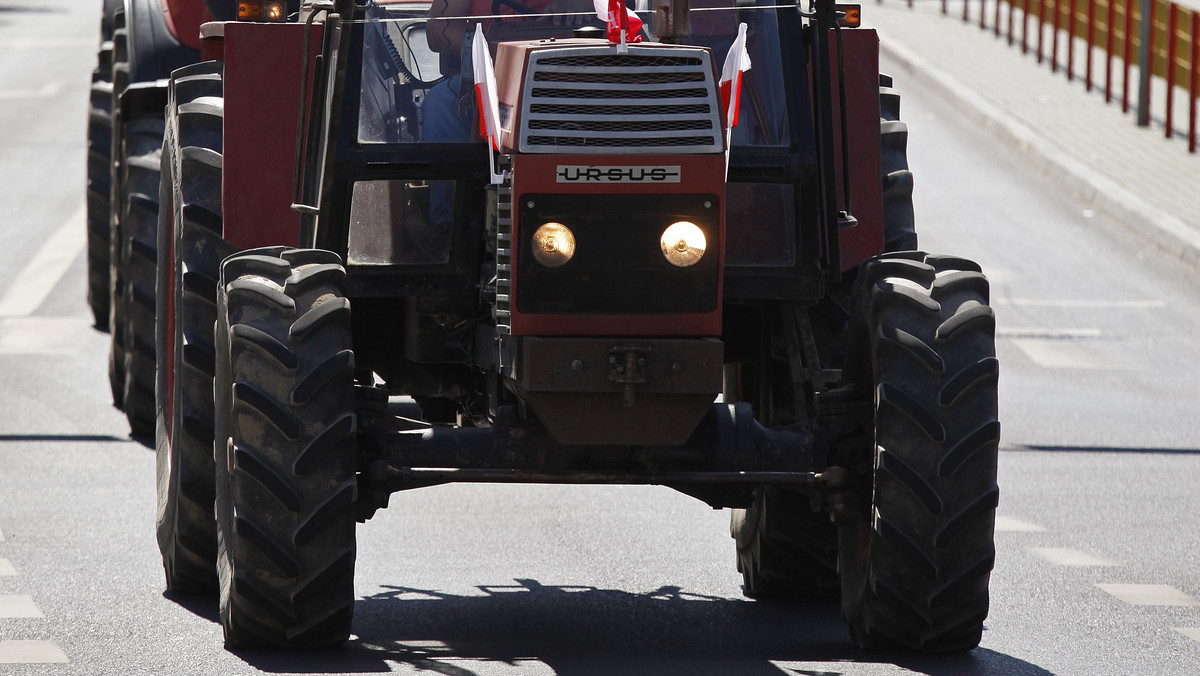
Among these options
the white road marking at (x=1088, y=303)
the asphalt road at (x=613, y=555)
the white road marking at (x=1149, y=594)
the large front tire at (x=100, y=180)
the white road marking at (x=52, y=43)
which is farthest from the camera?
the white road marking at (x=52, y=43)

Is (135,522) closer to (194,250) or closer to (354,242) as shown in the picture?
(194,250)

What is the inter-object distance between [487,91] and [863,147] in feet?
5.81

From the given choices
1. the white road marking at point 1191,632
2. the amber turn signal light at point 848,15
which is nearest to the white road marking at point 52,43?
the amber turn signal light at point 848,15

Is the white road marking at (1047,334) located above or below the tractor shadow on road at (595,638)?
below

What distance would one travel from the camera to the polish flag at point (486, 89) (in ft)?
22.6

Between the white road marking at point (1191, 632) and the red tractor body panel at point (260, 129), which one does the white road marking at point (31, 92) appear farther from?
the white road marking at point (1191, 632)

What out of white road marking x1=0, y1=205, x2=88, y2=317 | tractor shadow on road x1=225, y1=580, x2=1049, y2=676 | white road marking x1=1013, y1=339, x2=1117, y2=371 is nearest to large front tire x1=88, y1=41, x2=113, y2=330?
white road marking x1=0, y1=205, x2=88, y2=317

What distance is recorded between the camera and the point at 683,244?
659cm

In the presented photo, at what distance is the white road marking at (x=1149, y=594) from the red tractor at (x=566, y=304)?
152 centimetres

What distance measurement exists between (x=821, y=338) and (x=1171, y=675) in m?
1.86

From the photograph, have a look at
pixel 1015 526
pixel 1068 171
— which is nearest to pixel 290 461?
pixel 1015 526

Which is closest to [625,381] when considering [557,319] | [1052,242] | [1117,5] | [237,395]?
[557,319]

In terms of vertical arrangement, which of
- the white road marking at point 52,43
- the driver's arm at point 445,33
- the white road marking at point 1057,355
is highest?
the driver's arm at point 445,33

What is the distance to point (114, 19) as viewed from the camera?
14336 millimetres
